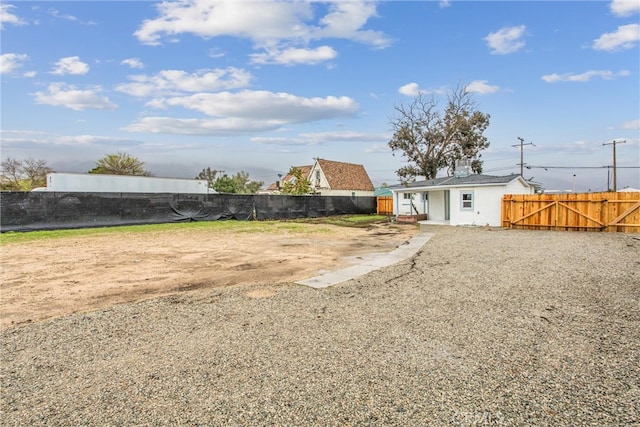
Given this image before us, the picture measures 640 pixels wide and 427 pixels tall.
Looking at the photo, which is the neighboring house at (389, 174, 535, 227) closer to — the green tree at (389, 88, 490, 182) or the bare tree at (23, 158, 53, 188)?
the green tree at (389, 88, 490, 182)

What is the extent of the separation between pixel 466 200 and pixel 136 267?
16273mm

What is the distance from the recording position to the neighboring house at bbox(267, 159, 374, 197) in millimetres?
39875

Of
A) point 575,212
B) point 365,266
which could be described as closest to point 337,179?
point 575,212

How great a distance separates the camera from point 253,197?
2206 centimetres

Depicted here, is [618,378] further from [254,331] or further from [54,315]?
[54,315]

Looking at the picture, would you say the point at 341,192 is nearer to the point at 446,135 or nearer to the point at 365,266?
the point at 446,135

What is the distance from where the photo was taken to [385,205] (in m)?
28.7

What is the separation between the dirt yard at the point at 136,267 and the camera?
479 cm

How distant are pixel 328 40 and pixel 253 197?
1057 centimetres

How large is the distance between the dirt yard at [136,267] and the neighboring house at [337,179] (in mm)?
27733

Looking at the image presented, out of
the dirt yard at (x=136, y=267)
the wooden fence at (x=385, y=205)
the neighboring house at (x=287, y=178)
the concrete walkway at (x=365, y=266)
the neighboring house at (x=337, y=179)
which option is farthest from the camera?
the neighboring house at (x=287, y=178)

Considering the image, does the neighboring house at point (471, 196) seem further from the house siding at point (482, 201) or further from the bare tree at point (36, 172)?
the bare tree at point (36, 172)

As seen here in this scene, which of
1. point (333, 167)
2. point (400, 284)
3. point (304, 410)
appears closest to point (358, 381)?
point (304, 410)

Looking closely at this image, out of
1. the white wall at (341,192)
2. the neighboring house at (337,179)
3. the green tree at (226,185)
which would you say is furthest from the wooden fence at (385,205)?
the green tree at (226,185)
